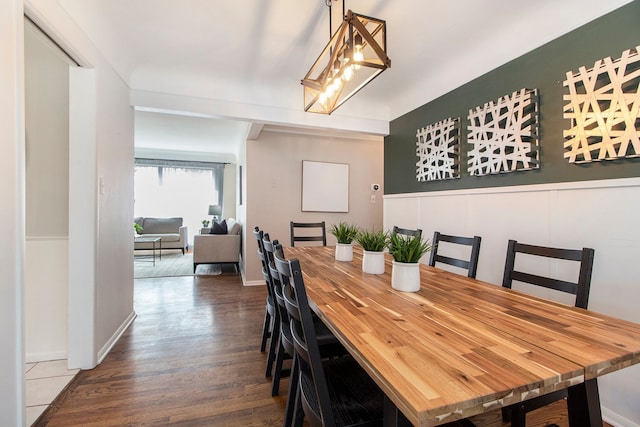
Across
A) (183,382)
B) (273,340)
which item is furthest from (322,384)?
(183,382)

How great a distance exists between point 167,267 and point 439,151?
5.05m

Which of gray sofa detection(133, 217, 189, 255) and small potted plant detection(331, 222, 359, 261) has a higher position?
small potted plant detection(331, 222, 359, 261)

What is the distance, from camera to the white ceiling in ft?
6.13

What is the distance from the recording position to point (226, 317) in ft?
9.77

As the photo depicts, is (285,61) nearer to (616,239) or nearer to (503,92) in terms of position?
(503,92)

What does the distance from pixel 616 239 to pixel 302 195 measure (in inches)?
140

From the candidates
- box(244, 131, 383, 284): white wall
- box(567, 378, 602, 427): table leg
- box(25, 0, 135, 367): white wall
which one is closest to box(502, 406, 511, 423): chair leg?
box(567, 378, 602, 427): table leg

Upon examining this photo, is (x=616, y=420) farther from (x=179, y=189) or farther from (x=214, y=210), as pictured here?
A: (x=179, y=189)

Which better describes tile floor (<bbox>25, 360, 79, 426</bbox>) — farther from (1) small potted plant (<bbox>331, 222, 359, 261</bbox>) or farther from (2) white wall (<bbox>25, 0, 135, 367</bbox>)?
(1) small potted plant (<bbox>331, 222, 359, 261</bbox>)

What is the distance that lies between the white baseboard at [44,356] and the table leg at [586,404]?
9.83 ft

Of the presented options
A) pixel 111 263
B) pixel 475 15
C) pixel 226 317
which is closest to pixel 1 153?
pixel 111 263

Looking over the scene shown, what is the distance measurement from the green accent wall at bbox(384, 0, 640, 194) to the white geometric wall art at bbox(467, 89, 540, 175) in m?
0.05

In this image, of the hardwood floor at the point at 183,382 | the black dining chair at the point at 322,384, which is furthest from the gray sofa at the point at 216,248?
the black dining chair at the point at 322,384

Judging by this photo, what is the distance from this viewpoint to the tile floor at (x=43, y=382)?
160cm
